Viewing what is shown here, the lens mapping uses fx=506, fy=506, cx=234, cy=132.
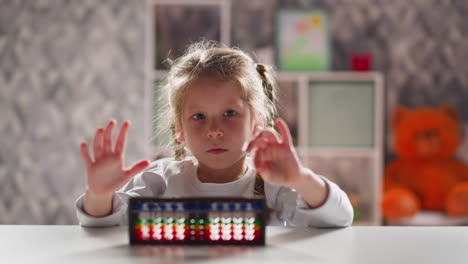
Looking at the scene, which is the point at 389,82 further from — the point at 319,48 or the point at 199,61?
the point at 199,61

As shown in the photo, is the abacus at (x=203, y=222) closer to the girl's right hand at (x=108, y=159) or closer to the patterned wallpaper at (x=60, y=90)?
the girl's right hand at (x=108, y=159)

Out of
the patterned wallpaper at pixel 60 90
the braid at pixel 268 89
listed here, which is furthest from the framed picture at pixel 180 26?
the braid at pixel 268 89

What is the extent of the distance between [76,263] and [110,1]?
3.19 metres

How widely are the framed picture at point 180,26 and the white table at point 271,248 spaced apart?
2580 mm

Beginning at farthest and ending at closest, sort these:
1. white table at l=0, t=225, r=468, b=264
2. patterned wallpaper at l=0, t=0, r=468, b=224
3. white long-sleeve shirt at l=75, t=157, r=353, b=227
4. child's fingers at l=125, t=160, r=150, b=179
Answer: patterned wallpaper at l=0, t=0, r=468, b=224 < white long-sleeve shirt at l=75, t=157, r=353, b=227 < child's fingers at l=125, t=160, r=150, b=179 < white table at l=0, t=225, r=468, b=264

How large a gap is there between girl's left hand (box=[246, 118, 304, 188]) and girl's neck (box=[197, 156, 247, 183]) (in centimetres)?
40

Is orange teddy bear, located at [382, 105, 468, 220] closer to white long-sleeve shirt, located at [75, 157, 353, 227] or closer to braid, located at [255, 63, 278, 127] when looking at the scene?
braid, located at [255, 63, 278, 127]

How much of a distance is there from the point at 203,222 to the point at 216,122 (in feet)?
1.62

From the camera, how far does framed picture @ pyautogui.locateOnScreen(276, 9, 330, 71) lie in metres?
3.37

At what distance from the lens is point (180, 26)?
334 centimetres

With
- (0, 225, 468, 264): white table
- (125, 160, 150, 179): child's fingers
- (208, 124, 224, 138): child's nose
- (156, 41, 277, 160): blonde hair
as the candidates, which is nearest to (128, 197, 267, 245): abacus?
(0, 225, 468, 264): white table

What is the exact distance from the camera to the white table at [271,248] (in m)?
0.60

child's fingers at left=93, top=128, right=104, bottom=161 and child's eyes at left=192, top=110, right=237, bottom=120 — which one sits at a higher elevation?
child's eyes at left=192, top=110, right=237, bottom=120

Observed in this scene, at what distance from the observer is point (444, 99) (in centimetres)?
357
